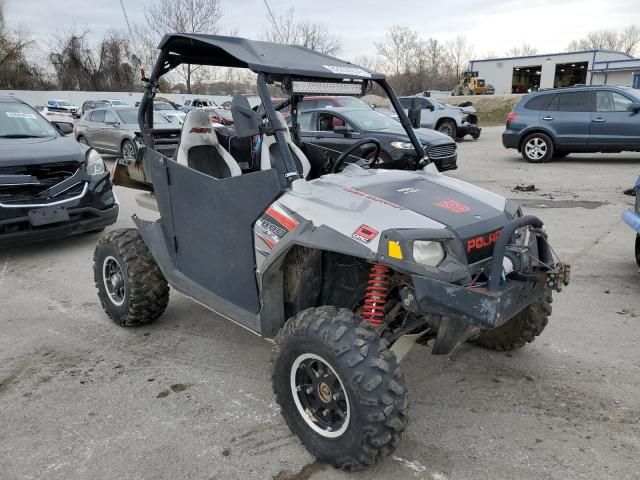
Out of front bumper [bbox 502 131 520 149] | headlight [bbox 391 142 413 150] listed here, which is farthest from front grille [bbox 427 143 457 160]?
front bumper [bbox 502 131 520 149]

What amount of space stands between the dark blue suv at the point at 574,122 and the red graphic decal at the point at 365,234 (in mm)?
11637

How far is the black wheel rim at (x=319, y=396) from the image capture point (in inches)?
99.6

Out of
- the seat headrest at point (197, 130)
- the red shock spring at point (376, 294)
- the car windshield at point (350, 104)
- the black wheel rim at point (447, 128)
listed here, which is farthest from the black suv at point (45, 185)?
the black wheel rim at point (447, 128)

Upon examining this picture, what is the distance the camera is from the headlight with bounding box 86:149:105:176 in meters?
6.42

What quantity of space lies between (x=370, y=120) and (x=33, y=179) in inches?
259

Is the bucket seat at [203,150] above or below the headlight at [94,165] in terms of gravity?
above

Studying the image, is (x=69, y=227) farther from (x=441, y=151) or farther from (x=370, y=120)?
(x=441, y=151)

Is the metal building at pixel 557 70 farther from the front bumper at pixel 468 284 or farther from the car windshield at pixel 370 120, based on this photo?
the front bumper at pixel 468 284

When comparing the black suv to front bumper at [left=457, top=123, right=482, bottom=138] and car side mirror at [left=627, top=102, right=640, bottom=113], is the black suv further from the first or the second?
front bumper at [left=457, top=123, right=482, bottom=138]

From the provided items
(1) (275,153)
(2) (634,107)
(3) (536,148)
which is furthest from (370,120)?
(1) (275,153)

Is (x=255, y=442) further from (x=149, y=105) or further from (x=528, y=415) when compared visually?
(x=149, y=105)

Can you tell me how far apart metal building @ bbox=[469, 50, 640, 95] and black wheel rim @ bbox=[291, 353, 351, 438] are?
5225 cm

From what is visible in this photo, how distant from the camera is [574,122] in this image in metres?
12.3

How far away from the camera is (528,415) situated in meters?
2.98
